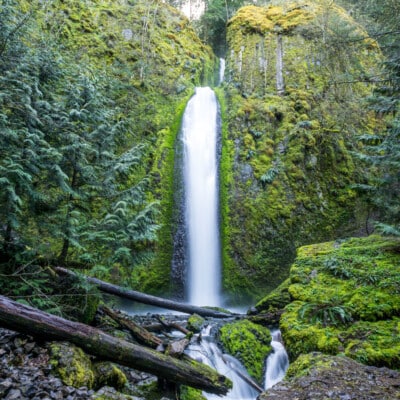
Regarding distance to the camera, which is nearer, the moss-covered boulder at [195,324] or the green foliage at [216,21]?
the moss-covered boulder at [195,324]

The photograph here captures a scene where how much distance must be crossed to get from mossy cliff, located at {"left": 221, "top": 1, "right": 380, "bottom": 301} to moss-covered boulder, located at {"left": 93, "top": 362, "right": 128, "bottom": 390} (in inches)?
285

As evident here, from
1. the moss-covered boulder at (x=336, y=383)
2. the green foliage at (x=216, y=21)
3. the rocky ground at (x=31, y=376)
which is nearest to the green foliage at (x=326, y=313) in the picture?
the moss-covered boulder at (x=336, y=383)

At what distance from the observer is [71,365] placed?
3.36m

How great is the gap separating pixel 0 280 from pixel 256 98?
42.3ft

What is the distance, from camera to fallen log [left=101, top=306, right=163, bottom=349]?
4956 millimetres

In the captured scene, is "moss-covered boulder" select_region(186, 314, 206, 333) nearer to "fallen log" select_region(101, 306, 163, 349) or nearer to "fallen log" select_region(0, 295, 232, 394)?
"fallen log" select_region(101, 306, 163, 349)

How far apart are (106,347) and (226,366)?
8.43 ft

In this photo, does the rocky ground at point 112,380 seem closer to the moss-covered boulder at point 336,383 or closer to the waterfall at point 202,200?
the moss-covered boulder at point 336,383

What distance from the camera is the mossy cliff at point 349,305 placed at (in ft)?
13.8

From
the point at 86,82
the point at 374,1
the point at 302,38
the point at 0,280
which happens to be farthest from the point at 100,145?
the point at 302,38

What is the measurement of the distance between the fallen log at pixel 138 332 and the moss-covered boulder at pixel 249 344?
1554mm

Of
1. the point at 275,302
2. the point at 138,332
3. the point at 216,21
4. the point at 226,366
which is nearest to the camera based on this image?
the point at 138,332

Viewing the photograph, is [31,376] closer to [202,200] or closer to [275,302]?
[275,302]

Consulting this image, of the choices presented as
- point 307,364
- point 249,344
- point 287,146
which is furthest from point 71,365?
point 287,146
